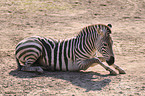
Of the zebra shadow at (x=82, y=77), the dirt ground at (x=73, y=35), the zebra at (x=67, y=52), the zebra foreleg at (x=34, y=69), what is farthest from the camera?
the zebra at (x=67, y=52)

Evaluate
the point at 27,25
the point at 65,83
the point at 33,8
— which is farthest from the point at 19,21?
the point at 65,83

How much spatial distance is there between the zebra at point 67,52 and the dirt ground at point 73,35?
0.31 meters

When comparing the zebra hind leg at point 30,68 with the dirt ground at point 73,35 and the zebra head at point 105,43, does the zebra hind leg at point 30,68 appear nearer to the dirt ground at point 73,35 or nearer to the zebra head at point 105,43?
the dirt ground at point 73,35

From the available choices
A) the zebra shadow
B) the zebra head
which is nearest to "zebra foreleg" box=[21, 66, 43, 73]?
the zebra shadow

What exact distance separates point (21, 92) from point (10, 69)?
6.60 feet

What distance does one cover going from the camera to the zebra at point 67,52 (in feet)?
28.3

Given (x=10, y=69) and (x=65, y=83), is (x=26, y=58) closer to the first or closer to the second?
(x=10, y=69)

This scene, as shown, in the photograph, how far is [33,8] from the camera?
17922mm

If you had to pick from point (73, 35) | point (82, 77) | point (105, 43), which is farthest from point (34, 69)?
point (73, 35)

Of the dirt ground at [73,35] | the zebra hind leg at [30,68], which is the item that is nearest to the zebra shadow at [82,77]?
the dirt ground at [73,35]

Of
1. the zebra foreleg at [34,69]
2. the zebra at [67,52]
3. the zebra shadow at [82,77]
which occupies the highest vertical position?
the zebra at [67,52]

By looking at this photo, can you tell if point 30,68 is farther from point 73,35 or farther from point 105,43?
point 73,35

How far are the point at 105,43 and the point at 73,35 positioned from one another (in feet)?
16.5

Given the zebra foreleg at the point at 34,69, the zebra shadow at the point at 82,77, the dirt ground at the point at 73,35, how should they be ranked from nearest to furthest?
the dirt ground at the point at 73,35 < the zebra shadow at the point at 82,77 < the zebra foreleg at the point at 34,69
